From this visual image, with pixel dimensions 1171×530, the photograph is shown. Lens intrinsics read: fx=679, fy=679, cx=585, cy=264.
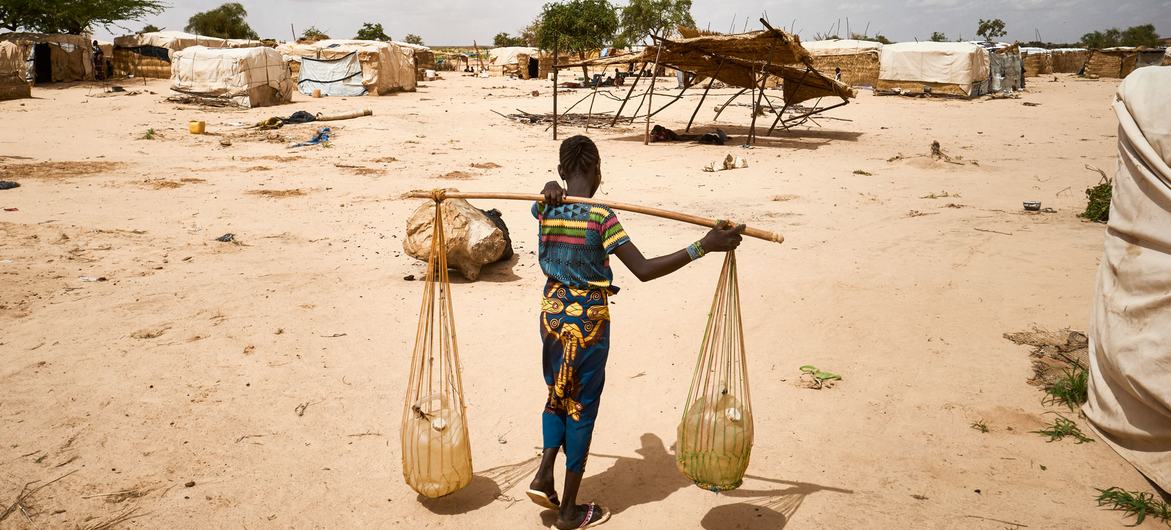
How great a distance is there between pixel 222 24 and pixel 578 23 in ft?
104

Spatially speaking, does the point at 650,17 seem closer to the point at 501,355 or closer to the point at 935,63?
the point at 935,63

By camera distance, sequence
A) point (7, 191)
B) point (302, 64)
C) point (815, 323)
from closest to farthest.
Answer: point (815, 323), point (7, 191), point (302, 64)

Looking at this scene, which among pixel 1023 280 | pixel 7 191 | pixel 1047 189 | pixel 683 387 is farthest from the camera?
pixel 1047 189

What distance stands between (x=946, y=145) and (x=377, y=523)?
1445cm

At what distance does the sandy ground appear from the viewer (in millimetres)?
2994

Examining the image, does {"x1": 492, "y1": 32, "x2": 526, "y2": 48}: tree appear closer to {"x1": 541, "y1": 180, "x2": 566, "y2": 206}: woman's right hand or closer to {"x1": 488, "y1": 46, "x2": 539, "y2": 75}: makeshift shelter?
{"x1": 488, "y1": 46, "x2": 539, "y2": 75}: makeshift shelter

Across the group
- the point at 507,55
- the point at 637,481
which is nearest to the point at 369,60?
the point at 507,55

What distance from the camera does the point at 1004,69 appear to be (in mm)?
27266

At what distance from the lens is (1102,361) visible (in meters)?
3.36

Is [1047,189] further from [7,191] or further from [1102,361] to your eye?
[7,191]

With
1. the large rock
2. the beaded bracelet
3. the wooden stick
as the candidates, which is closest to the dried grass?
the large rock

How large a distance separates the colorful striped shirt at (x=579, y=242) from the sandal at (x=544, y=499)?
85 cm

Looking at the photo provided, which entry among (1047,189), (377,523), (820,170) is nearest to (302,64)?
(820,170)

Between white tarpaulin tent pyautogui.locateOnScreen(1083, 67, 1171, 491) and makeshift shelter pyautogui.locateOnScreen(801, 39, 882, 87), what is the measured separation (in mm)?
28895
